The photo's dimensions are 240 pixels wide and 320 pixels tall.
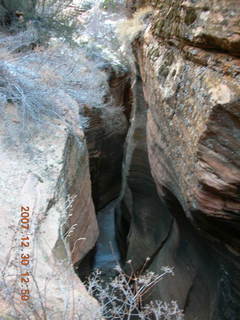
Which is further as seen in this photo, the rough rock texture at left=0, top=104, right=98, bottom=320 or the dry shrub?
the dry shrub

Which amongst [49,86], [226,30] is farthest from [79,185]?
[226,30]

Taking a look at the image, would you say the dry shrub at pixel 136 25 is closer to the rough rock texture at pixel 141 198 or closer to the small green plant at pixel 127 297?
the rough rock texture at pixel 141 198

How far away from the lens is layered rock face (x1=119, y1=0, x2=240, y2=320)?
7.30 feet

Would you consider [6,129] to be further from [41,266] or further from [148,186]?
[148,186]

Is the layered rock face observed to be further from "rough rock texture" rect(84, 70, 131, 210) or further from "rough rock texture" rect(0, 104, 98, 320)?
"rough rock texture" rect(84, 70, 131, 210)

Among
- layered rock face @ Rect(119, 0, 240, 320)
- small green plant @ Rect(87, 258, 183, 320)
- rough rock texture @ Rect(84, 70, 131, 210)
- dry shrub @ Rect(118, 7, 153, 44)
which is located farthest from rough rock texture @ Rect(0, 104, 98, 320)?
rough rock texture @ Rect(84, 70, 131, 210)

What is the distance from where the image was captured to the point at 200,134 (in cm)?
243

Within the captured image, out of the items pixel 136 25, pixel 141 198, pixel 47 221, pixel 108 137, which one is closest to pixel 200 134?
pixel 47 221

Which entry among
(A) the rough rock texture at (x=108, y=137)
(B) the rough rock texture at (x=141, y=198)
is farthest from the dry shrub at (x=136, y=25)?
(A) the rough rock texture at (x=108, y=137)

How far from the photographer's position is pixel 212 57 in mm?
2361

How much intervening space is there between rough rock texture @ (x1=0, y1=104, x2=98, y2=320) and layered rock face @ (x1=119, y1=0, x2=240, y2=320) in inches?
36.7

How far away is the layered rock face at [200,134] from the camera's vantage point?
223 centimetres

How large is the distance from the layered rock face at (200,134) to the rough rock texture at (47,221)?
93 cm

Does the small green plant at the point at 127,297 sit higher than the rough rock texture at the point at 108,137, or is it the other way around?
the rough rock texture at the point at 108,137
